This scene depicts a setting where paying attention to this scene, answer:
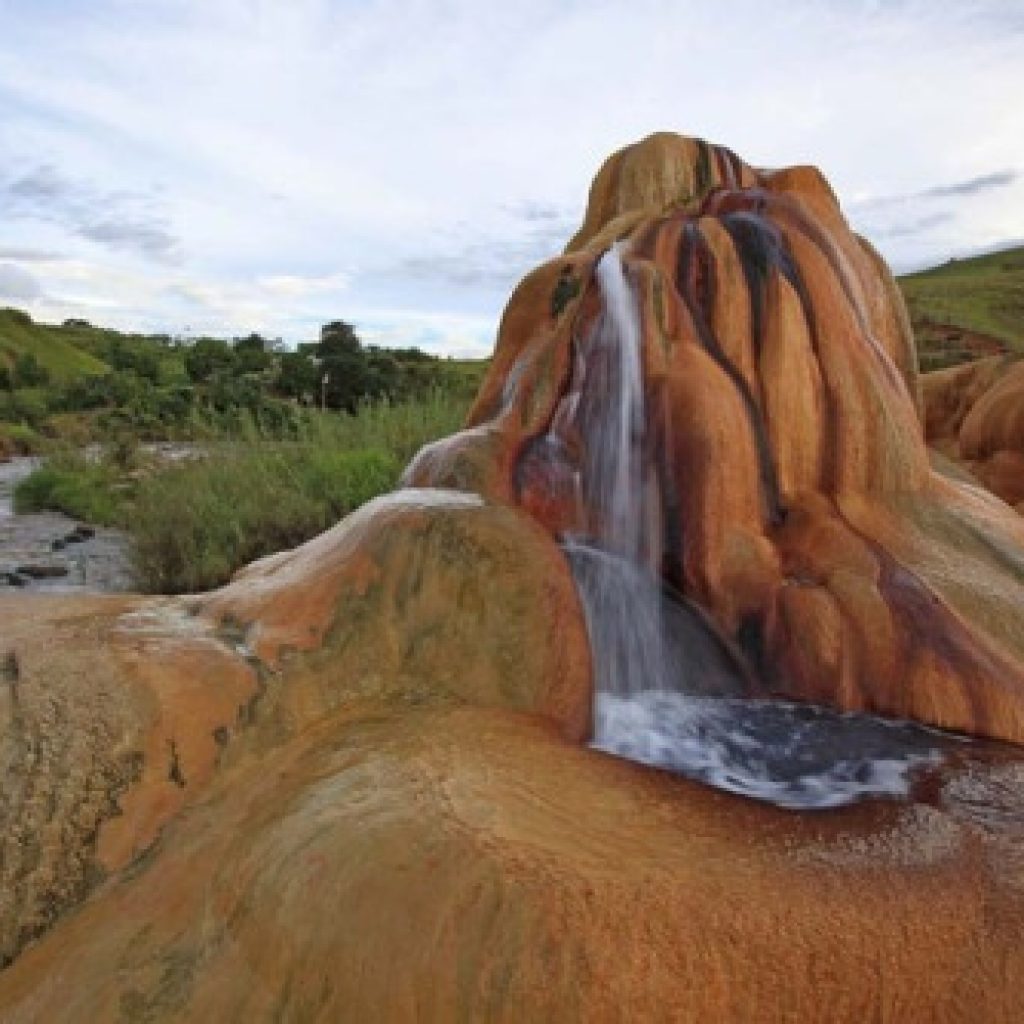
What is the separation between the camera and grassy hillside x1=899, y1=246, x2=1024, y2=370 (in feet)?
109

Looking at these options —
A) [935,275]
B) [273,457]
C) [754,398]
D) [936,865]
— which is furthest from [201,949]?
[935,275]

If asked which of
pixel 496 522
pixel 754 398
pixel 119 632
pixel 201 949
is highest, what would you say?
pixel 754 398

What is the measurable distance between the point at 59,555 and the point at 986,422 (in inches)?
349

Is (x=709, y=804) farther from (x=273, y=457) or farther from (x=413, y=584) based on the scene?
(x=273, y=457)

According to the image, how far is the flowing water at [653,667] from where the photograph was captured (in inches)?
103

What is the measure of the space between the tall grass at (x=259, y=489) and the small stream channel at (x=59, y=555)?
0.27 metres

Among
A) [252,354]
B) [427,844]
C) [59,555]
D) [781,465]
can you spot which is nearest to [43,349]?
[252,354]

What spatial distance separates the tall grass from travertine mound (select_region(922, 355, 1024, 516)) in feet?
17.0

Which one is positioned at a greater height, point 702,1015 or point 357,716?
point 357,716

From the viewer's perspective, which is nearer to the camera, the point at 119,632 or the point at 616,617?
the point at 119,632

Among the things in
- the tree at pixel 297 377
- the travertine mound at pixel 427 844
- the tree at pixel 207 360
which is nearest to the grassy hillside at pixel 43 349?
the tree at pixel 207 360

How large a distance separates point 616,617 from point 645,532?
16.7 inches

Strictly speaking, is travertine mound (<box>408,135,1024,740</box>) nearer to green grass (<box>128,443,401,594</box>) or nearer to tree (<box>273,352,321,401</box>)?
green grass (<box>128,443,401,594</box>)

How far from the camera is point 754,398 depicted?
3789 mm
